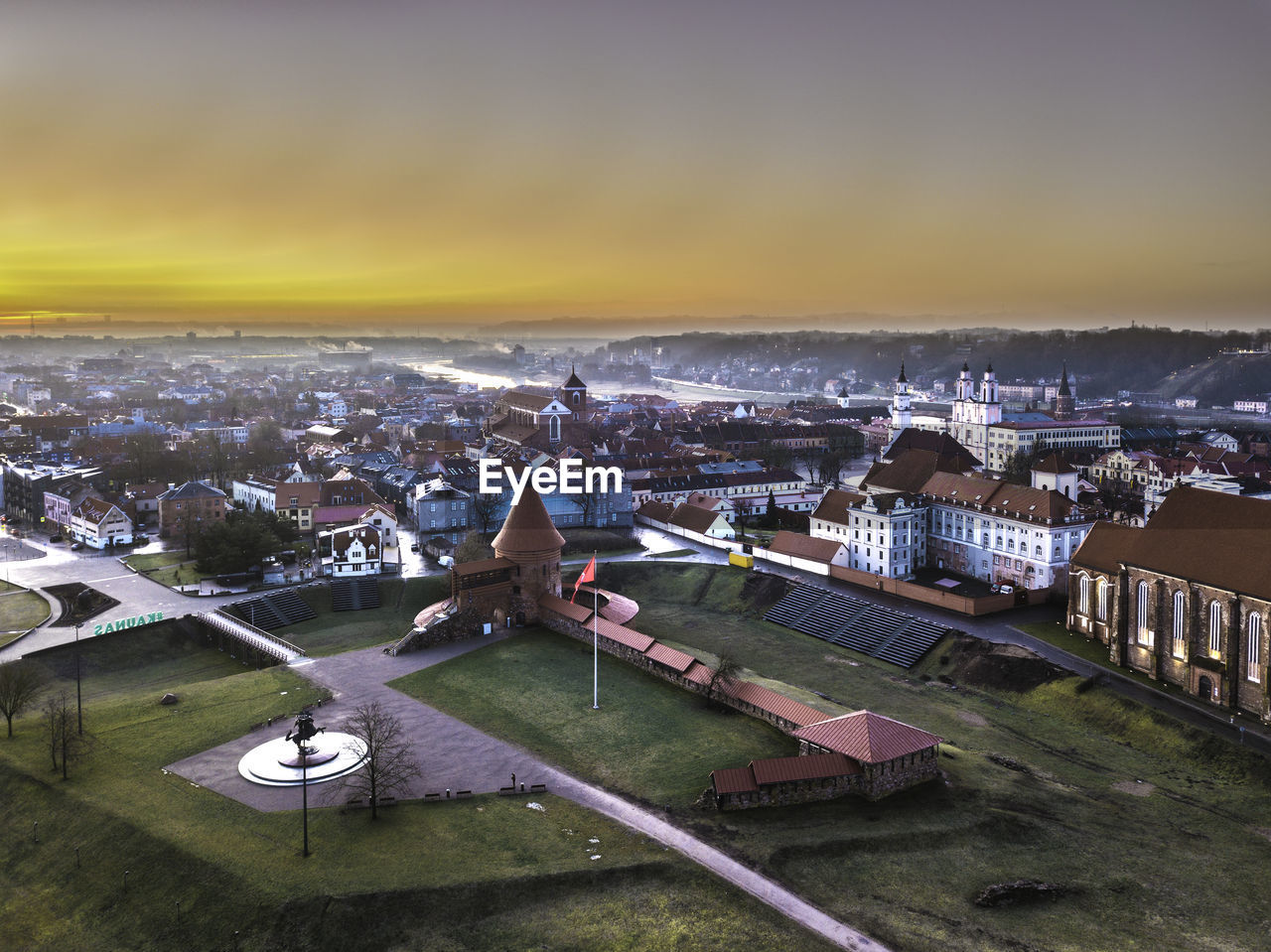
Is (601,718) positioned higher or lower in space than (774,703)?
lower

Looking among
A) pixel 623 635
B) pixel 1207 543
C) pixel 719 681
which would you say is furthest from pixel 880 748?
pixel 1207 543

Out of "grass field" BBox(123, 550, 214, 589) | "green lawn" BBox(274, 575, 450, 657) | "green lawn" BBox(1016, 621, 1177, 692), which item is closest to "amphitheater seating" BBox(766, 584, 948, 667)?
"green lawn" BBox(1016, 621, 1177, 692)

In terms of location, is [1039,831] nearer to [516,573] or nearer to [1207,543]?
[1207,543]

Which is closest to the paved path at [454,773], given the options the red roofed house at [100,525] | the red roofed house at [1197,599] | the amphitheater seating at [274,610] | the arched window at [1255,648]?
the amphitheater seating at [274,610]

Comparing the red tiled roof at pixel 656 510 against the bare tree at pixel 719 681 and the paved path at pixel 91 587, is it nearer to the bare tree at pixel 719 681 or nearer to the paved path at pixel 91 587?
the paved path at pixel 91 587

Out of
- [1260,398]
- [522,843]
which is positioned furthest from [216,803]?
[1260,398]

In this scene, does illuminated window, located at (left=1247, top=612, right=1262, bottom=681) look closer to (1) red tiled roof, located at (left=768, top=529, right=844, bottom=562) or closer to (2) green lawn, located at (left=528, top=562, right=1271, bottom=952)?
(2) green lawn, located at (left=528, top=562, right=1271, bottom=952)
